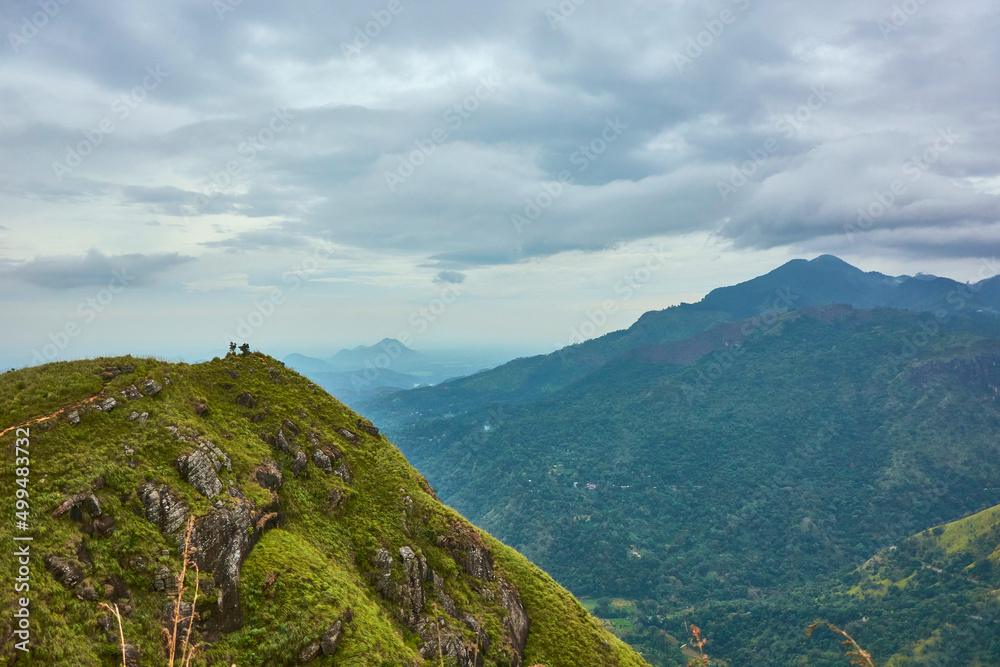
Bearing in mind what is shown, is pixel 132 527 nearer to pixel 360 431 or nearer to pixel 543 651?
pixel 360 431

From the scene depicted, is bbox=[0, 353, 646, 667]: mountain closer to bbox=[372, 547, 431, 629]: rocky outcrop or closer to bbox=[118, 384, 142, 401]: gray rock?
bbox=[372, 547, 431, 629]: rocky outcrop

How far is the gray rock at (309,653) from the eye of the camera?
2641 centimetres

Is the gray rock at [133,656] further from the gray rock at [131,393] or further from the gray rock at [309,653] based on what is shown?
the gray rock at [131,393]

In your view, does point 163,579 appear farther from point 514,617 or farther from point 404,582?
point 514,617

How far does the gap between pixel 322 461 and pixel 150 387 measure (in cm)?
1281

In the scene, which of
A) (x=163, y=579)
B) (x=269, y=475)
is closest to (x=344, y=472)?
(x=269, y=475)

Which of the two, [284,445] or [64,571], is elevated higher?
[284,445]

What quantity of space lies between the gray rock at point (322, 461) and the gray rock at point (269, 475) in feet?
12.0

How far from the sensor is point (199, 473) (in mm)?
29984

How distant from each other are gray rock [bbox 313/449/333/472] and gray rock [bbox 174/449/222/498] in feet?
29.8

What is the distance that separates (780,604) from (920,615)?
146 feet

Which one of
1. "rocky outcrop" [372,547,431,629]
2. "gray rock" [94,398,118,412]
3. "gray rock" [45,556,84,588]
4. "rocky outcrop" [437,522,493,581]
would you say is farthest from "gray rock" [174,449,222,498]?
"rocky outcrop" [437,522,493,581]

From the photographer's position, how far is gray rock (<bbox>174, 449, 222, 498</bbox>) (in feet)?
96.7

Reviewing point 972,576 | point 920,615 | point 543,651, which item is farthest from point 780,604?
point 543,651
